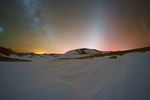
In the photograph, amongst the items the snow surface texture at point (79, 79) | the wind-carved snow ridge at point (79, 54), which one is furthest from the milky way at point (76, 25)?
the snow surface texture at point (79, 79)

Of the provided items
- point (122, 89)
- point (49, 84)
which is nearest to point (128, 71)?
point (122, 89)

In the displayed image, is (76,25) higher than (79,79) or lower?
higher

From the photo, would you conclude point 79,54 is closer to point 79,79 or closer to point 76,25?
point 79,79

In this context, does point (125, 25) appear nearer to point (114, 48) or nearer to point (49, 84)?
point (114, 48)

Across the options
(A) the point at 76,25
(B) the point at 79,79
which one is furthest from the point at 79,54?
(A) the point at 76,25

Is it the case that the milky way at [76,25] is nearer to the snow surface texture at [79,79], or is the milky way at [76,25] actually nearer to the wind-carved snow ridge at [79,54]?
the wind-carved snow ridge at [79,54]

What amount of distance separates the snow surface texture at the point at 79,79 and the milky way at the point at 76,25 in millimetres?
1886

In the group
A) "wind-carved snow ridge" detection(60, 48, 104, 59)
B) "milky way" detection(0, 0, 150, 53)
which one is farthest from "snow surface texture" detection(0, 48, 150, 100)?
"milky way" detection(0, 0, 150, 53)

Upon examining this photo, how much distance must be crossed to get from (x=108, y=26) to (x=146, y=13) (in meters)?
0.69

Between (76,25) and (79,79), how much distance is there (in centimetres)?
223

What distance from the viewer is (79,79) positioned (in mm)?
1479

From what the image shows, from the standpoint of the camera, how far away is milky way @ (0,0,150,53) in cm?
323

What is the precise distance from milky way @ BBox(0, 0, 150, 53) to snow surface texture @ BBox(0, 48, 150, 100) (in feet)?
6.19

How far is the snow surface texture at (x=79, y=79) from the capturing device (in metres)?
1.29
